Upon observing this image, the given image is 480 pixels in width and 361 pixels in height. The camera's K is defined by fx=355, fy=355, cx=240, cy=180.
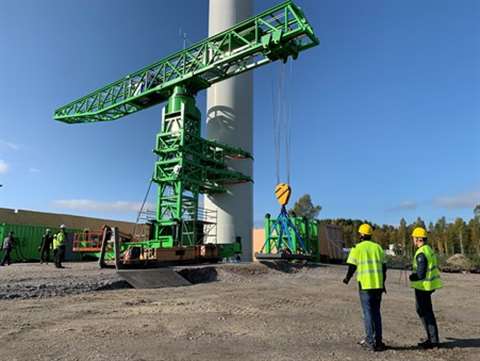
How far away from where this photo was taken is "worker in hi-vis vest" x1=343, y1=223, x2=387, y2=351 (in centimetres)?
→ 468

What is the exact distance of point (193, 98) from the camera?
22141mm

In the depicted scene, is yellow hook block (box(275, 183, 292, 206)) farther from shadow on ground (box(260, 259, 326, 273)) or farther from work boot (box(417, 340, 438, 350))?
work boot (box(417, 340, 438, 350))

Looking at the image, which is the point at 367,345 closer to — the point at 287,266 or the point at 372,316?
the point at 372,316

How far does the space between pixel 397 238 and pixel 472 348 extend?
8585 centimetres

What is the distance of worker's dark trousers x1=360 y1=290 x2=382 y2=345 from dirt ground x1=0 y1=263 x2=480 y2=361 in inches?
8.6

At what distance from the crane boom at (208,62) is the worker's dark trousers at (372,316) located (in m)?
15.0

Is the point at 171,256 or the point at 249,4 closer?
the point at 171,256

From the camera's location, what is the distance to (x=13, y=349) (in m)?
4.39

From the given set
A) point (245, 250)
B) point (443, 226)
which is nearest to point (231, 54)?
point (245, 250)

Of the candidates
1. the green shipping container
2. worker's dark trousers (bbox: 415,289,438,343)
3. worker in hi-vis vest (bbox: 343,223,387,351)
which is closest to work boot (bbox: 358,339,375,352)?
worker in hi-vis vest (bbox: 343,223,387,351)

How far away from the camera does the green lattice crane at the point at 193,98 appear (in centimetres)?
1789

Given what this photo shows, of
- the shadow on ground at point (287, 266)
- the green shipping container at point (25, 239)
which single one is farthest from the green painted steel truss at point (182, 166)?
the green shipping container at point (25, 239)

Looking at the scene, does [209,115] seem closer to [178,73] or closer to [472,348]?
[178,73]

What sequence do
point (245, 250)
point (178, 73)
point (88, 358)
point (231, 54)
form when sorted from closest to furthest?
point (88, 358) → point (231, 54) → point (178, 73) → point (245, 250)
